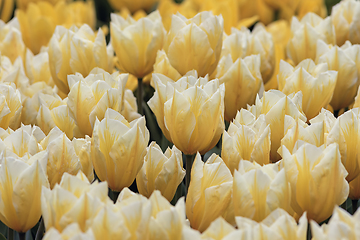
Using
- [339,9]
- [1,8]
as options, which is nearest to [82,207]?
[339,9]

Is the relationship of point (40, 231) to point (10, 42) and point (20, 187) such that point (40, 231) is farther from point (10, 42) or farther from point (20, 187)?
point (10, 42)

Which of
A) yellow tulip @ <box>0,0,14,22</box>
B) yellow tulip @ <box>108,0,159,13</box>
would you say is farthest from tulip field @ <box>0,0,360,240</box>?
yellow tulip @ <box>108,0,159,13</box>

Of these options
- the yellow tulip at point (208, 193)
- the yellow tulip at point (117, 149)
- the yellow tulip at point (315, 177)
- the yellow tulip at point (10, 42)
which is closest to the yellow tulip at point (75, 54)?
the yellow tulip at point (10, 42)

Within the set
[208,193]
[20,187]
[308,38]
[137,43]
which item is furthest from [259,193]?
[308,38]

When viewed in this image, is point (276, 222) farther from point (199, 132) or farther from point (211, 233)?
point (199, 132)

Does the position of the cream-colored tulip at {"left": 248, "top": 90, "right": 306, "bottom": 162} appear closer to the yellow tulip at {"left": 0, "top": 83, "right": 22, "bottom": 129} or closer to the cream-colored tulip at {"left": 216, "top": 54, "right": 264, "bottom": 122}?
the cream-colored tulip at {"left": 216, "top": 54, "right": 264, "bottom": 122}

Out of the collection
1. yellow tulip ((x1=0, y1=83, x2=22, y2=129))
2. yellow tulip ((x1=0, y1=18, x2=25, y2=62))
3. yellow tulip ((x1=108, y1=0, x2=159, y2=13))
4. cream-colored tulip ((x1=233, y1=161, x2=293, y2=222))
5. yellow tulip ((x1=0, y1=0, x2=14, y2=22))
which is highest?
cream-colored tulip ((x1=233, y1=161, x2=293, y2=222))

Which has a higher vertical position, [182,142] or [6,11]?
[182,142]
